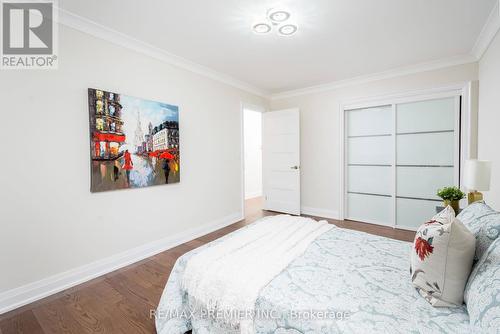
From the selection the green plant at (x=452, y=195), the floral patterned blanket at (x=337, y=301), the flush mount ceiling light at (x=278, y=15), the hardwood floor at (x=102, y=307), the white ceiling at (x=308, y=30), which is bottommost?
the hardwood floor at (x=102, y=307)

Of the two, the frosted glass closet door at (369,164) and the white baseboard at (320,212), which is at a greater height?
the frosted glass closet door at (369,164)

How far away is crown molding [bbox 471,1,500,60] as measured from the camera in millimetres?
2189

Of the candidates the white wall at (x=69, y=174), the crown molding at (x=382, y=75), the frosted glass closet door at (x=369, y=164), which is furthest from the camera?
the frosted glass closet door at (x=369, y=164)

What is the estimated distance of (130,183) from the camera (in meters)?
2.61

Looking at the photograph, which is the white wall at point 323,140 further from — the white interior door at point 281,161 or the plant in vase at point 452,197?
the plant in vase at point 452,197

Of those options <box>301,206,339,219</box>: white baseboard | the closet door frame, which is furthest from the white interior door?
the closet door frame

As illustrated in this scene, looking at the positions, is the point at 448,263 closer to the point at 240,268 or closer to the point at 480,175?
the point at 240,268

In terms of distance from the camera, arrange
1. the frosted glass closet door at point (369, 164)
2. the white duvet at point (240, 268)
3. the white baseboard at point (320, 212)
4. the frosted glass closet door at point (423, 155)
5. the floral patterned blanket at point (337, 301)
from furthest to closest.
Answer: the white baseboard at point (320, 212)
the frosted glass closet door at point (369, 164)
the frosted glass closet door at point (423, 155)
the white duvet at point (240, 268)
the floral patterned blanket at point (337, 301)

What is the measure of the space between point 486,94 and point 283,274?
3.28 metres

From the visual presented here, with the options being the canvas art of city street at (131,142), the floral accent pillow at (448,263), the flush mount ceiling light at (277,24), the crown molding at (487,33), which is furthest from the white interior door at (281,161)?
the floral accent pillow at (448,263)

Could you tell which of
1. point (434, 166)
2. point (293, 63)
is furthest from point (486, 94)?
point (293, 63)

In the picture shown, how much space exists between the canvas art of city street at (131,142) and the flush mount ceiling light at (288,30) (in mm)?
1599

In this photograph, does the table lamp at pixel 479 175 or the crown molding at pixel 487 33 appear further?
the crown molding at pixel 487 33

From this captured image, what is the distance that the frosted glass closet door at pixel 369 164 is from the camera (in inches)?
150
